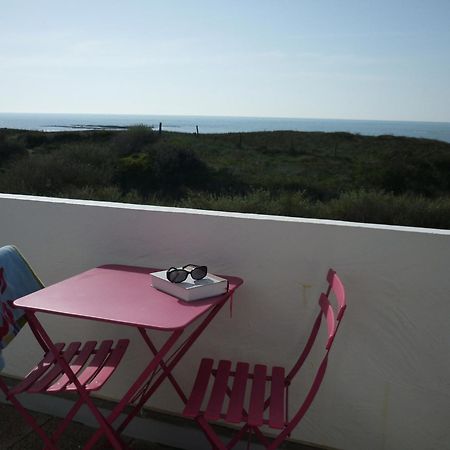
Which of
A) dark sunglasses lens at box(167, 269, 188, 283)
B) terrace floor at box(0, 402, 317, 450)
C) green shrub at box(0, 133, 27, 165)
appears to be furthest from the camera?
green shrub at box(0, 133, 27, 165)

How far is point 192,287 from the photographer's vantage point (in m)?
1.77

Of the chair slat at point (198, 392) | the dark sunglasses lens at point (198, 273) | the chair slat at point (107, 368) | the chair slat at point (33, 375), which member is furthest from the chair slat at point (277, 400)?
the chair slat at point (33, 375)

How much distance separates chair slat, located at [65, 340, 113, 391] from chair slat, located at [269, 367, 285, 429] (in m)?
0.69

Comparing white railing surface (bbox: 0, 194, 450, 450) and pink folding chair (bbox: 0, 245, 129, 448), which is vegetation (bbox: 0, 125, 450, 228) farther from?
pink folding chair (bbox: 0, 245, 129, 448)

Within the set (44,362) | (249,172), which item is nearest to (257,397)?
(44,362)

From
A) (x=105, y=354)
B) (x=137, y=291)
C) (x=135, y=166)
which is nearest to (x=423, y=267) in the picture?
(x=137, y=291)

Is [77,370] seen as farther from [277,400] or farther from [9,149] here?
[9,149]

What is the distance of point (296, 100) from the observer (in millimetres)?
14789

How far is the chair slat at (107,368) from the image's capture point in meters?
1.84

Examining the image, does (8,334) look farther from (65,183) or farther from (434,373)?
(65,183)

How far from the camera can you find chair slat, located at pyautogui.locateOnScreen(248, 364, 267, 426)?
1.68 meters

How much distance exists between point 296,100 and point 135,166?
16.6 feet

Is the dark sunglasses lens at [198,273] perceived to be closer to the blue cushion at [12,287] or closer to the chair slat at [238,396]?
the chair slat at [238,396]

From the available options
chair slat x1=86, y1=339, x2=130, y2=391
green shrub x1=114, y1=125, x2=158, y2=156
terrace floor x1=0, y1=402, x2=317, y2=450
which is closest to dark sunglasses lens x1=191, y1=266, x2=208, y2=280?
chair slat x1=86, y1=339, x2=130, y2=391
